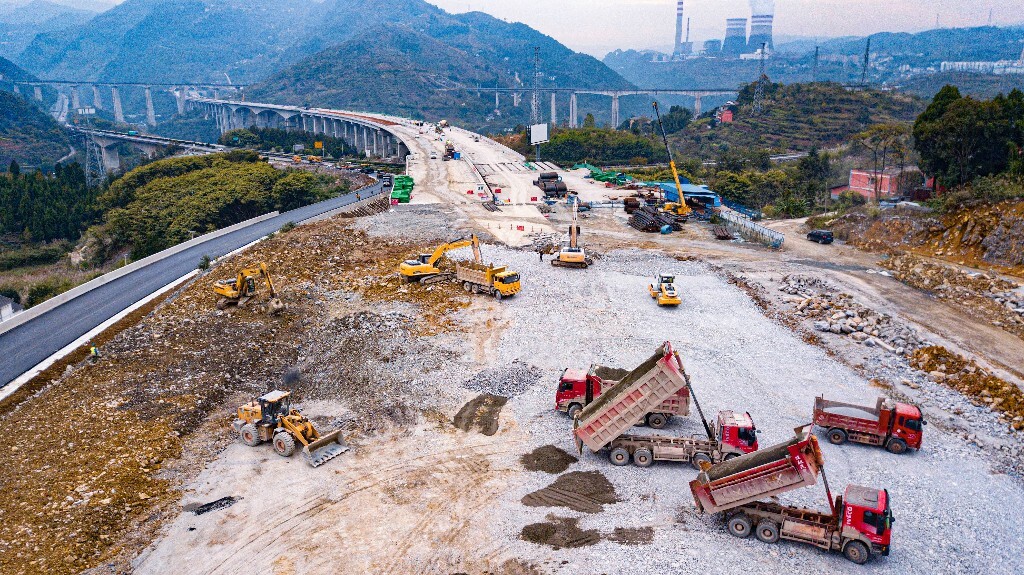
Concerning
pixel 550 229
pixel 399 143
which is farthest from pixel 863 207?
pixel 399 143

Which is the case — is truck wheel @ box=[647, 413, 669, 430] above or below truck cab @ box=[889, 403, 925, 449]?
below

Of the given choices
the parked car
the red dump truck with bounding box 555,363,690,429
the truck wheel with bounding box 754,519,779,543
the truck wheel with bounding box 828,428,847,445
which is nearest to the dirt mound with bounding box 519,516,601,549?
the truck wheel with bounding box 754,519,779,543

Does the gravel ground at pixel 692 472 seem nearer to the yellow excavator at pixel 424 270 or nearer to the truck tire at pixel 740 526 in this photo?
the truck tire at pixel 740 526

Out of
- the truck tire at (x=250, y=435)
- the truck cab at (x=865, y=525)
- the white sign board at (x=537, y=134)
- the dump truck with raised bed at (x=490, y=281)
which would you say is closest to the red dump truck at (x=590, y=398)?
the truck cab at (x=865, y=525)

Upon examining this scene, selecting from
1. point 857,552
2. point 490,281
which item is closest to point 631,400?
point 857,552

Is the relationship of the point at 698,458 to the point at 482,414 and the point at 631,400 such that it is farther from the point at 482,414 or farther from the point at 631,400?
the point at 482,414

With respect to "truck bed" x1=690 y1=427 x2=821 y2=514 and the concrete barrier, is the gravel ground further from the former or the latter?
the concrete barrier
